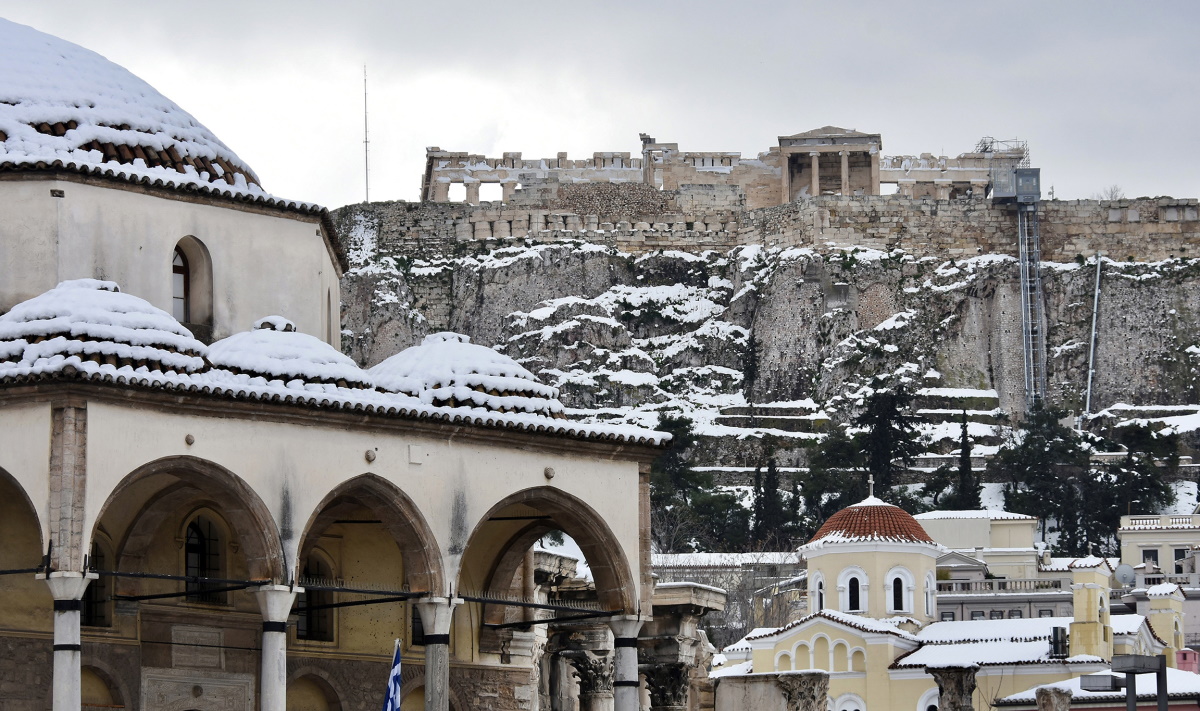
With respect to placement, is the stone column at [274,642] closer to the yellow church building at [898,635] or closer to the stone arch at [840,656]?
the yellow church building at [898,635]

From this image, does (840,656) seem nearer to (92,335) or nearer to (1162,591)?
(1162,591)

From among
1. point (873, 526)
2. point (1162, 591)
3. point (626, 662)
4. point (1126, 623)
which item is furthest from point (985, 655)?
point (626, 662)

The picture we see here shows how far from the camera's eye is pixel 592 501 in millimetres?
31516

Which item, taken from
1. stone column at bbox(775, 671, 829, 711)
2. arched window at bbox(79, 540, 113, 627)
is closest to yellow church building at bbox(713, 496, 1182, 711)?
stone column at bbox(775, 671, 829, 711)

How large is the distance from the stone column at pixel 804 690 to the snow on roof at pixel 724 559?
38.5 metres

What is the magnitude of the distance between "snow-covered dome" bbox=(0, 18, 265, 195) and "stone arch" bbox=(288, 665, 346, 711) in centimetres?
664

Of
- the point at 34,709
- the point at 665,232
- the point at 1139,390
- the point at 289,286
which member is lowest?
the point at 34,709

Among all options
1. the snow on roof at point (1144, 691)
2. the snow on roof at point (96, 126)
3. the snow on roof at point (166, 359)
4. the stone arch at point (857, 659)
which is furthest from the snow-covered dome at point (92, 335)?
the stone arch at point (857, 659)

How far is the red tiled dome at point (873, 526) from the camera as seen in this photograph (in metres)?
68.1

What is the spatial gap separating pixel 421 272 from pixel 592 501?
7380cm

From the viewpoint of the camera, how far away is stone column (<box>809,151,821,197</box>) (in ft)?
370

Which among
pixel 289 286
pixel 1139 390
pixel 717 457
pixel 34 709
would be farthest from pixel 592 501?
pixel 1139 390

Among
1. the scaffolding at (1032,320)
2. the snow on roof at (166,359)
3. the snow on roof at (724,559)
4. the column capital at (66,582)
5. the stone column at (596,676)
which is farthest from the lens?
the scaffolding at (1032,320)

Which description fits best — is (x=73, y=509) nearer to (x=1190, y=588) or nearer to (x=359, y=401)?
(x=359, y=401)
